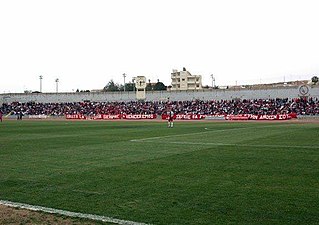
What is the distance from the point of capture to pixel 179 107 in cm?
7288

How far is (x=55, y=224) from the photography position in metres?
6.42

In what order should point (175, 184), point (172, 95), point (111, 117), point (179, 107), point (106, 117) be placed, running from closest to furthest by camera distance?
1. point (175, 184)
2. point (111, 117)
3. point (106, 117)
4. point (179, 107)
5. point (172, 95)

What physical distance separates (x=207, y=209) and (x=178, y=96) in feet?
239

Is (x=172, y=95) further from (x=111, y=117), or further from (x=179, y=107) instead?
(x=111, y=117)

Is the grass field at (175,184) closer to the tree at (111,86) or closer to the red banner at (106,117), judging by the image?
the red banner at (106,117)

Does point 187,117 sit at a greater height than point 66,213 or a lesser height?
lesser

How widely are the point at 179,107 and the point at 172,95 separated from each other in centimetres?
780

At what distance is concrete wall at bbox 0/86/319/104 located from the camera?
221 feet

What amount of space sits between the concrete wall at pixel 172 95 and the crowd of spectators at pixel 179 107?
1.67 m

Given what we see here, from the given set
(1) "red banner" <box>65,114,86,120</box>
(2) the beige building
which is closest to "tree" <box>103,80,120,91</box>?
(2) the beige building

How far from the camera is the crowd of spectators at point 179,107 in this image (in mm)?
60188

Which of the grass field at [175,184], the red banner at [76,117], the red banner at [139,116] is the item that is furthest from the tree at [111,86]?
the grass field at [175,184]

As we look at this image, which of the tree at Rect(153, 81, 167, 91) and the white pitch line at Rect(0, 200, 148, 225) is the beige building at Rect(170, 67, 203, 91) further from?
the white pitch line at Rect(0, 200, 148, 225)

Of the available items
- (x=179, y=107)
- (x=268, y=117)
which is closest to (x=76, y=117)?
(x=179, y=107)
